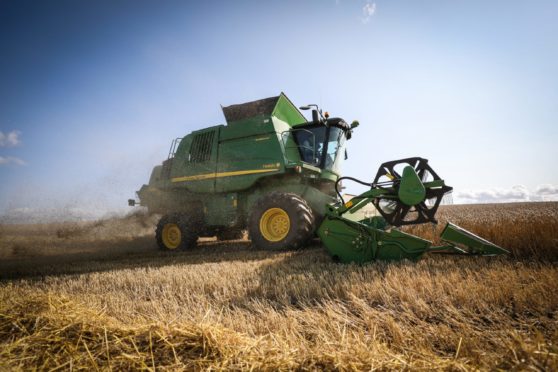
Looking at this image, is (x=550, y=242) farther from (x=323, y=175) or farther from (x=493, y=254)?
(x=323, y=175)

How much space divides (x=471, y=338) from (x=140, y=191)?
8942mm

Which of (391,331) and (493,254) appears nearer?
(391,331)

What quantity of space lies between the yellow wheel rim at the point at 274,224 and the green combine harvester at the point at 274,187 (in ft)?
0.06

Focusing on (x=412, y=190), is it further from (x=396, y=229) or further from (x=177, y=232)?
(x=177, y=232)

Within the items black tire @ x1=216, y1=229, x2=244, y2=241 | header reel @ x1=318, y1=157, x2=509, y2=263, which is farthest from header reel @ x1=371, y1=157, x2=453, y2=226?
black tire @ x1=216, y1=229, x2=244, y2=241

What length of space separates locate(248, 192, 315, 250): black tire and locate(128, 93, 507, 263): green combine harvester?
2cm

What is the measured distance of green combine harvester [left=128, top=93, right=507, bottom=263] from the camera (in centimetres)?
342

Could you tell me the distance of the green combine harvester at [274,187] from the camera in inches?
134

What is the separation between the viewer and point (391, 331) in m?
1.38

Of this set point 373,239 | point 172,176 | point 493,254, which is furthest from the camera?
point 172,176

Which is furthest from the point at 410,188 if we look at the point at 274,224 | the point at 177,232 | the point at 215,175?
the point at 177,232

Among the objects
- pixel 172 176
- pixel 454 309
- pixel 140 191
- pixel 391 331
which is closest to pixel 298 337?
pixel 391 331

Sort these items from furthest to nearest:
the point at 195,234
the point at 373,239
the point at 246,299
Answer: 1. the point at 195,234
2. the point at 373,239
3. the point at 246,299

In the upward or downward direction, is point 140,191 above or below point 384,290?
above
